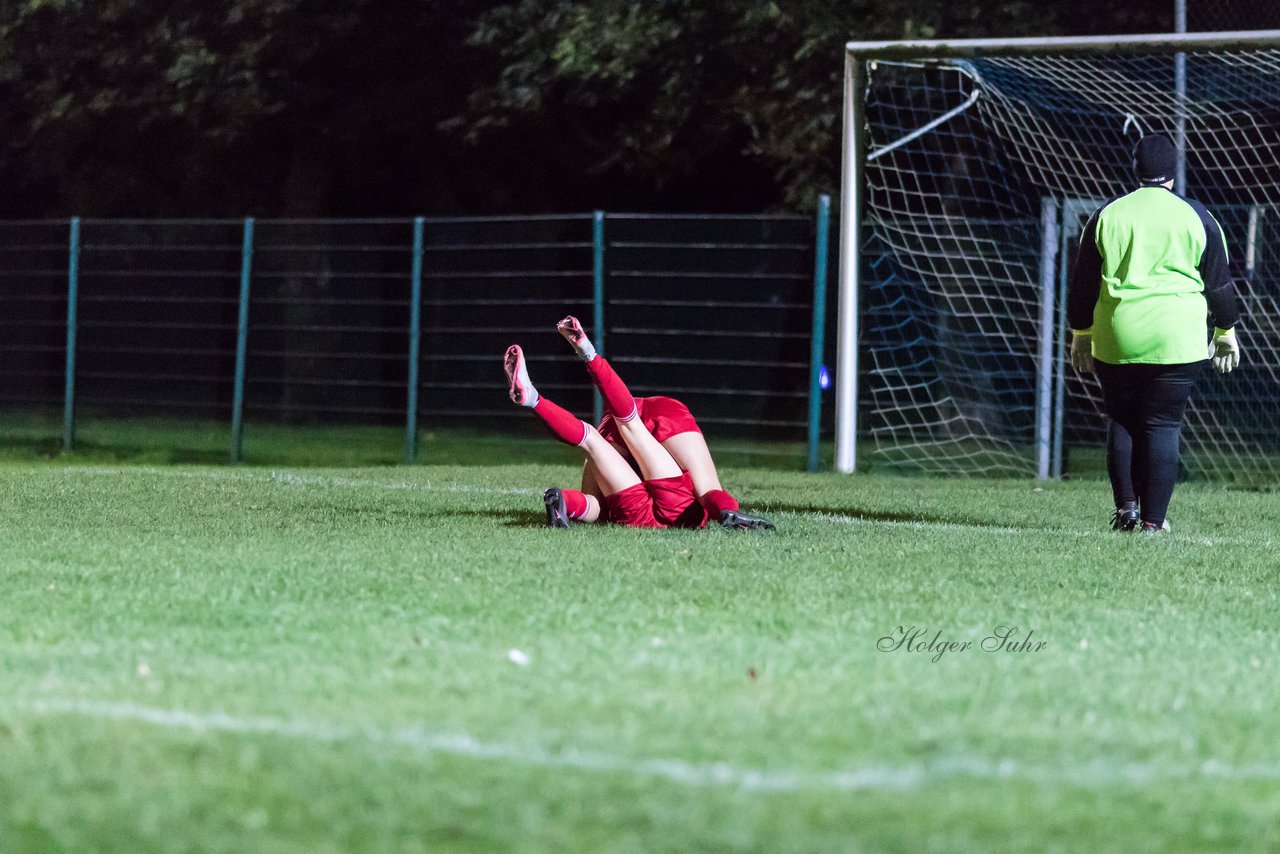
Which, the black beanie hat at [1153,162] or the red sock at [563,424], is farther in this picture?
the black beanie hat at [1153,162]

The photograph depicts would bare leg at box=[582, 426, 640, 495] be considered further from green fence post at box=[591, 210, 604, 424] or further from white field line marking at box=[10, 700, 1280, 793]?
green fence post at box=[591, 210, 604, 424]

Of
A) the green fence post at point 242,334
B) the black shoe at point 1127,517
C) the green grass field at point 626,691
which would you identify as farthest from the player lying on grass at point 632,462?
the green fence post at point 242,334

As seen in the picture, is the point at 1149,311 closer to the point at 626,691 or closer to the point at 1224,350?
the point at 1224,350

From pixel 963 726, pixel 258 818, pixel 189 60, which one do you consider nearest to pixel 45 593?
pixel 258 818

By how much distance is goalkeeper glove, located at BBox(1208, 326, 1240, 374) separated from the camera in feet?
26.4

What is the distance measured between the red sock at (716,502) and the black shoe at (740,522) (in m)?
0.05

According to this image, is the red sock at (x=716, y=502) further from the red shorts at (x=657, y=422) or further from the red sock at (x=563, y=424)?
the red sock at (x=563, y=424)

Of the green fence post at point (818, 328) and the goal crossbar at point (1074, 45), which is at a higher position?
the goal crossbar at point (1074, 45)

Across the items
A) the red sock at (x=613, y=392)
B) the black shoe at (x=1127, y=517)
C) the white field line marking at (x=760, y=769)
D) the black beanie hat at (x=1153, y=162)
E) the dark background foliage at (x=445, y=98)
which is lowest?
the white field line marking at (x=760, y=769)

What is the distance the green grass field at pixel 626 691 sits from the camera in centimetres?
311

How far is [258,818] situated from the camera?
308 cm

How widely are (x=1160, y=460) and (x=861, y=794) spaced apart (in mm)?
4818

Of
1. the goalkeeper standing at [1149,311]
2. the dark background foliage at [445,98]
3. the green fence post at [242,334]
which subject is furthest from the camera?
the dark background foliage at [445,98]

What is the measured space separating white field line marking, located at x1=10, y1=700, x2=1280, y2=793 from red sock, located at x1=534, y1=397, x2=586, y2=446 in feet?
12.5
